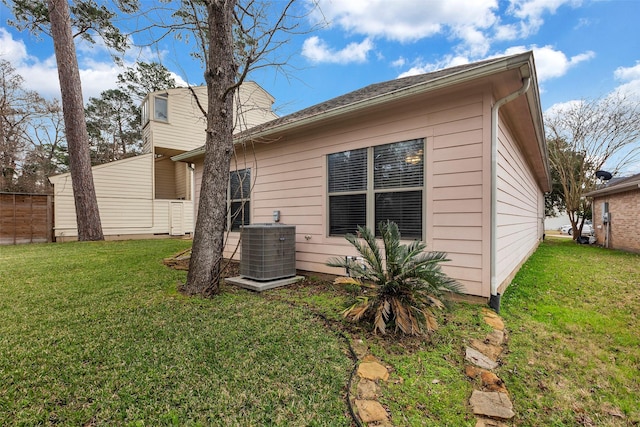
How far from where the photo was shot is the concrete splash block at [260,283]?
4.16 m

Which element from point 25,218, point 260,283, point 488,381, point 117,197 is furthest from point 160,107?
point 488,381

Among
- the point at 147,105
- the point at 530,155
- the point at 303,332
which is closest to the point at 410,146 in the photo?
the point at 303,332

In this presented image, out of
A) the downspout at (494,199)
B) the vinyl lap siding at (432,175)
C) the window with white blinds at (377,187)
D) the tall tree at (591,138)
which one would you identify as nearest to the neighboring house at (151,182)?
the vinyl lap siding at (432,175)

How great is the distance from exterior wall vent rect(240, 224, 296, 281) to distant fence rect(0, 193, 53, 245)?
10.3 meters

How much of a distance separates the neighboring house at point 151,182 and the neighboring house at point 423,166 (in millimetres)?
6369

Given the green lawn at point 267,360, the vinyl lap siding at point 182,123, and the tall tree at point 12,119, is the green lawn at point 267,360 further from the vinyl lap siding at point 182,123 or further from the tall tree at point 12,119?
the tall tree at point 12,119

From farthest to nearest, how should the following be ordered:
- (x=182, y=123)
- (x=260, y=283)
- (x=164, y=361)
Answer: (x=182, y=123) → (x=260, y=283) → (x=164, y=361)

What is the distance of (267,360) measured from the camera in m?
2.18

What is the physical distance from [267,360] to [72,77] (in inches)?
464

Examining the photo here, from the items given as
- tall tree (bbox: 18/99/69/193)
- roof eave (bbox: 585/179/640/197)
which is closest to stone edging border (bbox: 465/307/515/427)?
roof eave (bbox: 585/179/640/197)

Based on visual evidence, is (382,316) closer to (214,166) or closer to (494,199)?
(494,199)

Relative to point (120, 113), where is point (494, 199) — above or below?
below

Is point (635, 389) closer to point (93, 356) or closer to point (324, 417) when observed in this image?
point (324, 417)

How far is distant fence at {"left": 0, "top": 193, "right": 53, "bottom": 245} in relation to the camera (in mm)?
9500
